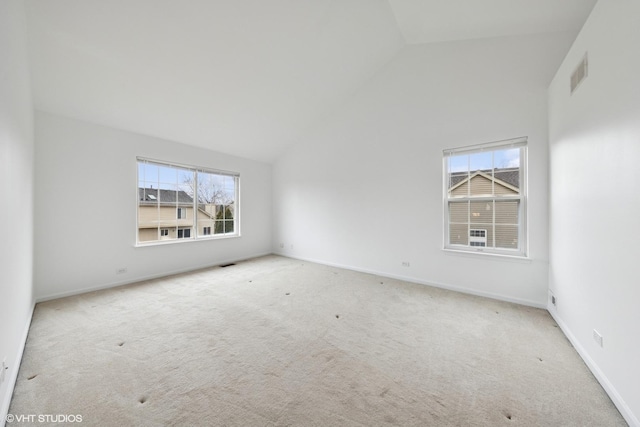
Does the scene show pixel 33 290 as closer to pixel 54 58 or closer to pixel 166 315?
pixel 166 315

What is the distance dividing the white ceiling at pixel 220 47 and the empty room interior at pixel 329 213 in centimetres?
3

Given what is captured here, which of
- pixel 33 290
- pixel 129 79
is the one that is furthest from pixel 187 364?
pixel 129 79

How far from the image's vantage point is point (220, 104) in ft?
12.0

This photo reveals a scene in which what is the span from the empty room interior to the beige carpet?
0.07 feet

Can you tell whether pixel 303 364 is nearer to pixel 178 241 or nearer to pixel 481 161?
pixel 481 161

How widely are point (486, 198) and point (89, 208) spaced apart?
5660mm

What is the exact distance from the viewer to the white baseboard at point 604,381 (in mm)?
1333

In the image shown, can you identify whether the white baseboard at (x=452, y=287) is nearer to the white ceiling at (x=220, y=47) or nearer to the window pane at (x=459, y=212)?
the window pane at (x=459, y=212)

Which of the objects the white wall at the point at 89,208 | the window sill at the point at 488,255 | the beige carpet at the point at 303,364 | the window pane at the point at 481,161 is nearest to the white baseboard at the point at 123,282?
the white wall at the point at 89,208

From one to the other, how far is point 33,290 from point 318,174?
448 centimetres

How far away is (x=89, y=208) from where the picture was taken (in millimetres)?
3309

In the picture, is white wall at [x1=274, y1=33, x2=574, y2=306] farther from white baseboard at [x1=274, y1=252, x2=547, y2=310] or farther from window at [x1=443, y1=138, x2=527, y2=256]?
window at [x1=443, y1=138, x2=527, y2=256]

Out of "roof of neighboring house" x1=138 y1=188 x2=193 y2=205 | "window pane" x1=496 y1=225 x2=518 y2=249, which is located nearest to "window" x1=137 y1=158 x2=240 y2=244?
"roof of neighboring house" x1=138 y1=188 x2=193 y2=205

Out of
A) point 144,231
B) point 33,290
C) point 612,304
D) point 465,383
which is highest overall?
point 144,231
